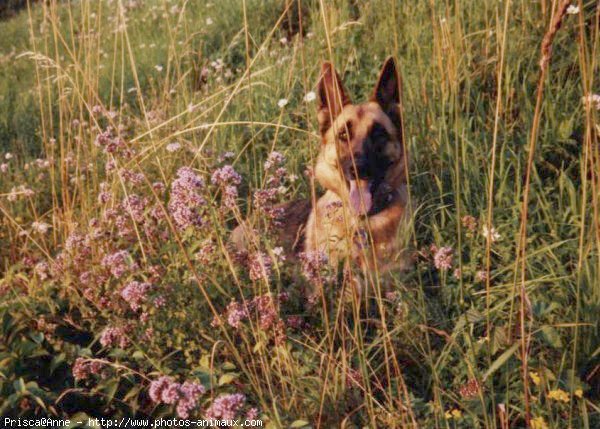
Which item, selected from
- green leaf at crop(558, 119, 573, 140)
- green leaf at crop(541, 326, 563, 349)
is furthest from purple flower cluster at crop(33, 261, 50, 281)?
green leaf at crop(558, 119, 573, 140)

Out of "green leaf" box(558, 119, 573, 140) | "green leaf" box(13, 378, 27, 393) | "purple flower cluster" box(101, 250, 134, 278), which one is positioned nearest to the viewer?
"green leaf" box(13, 378, 27, 393)

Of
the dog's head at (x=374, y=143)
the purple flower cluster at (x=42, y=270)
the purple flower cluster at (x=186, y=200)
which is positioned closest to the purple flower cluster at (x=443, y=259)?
the purple flower cluster at (x=186, y=200)

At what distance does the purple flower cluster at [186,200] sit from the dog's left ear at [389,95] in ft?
4.73

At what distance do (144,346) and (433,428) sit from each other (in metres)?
1.00

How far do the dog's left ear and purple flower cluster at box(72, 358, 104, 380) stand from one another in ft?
6.78

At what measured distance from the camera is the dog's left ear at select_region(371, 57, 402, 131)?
132 inches

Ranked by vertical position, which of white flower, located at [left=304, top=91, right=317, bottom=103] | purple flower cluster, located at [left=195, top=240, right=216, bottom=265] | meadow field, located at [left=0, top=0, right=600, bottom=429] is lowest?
meadow field, located at [left=0, top=0, right=600, bottom=429]

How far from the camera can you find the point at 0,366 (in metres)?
2.11

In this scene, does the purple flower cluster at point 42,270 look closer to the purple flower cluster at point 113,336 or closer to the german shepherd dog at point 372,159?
the purple flower cluster at point 113,336

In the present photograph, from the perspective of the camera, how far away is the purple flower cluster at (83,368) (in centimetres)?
202

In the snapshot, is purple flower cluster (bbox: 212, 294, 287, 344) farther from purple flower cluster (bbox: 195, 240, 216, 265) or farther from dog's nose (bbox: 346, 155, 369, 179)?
dog's nose (bbox: 346, 155, 369, 179)

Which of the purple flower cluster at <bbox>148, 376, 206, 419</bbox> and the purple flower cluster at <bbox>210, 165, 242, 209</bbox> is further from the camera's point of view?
the purple flower cluster at <bbox>210, 165, 242, 209</bbox>

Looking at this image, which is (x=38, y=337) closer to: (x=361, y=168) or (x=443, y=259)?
(x=443, y=259)

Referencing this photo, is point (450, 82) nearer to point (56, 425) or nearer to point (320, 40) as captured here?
point (320, 40)
